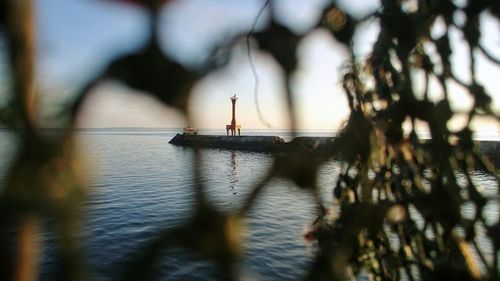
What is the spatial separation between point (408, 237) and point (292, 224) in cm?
1385

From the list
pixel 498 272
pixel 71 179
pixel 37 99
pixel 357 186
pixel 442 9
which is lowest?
pixel 498 272

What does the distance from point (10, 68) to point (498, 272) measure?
8.61ft

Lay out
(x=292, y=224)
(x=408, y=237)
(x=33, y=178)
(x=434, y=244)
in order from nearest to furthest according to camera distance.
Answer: (x=33, y=178)
(x=434, y=244)
(x=408, y=237)
(x=292, y=224)

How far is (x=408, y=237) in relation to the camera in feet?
8.41

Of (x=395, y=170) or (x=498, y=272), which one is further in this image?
(x=395, y=170)

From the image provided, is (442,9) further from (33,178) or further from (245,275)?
(33,178)

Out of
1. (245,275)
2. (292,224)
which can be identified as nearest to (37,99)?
(245,275)

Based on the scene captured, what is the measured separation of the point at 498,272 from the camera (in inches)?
84.9

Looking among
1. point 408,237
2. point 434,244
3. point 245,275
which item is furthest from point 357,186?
point 245,275

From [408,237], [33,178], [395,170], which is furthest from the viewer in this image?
[395,170]

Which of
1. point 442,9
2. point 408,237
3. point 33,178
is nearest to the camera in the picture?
point 33,178

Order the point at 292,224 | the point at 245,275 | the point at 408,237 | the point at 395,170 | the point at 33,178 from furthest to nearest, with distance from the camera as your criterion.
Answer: the point at 292,224
the point at 395,170
the point at 408,237
the point at 245,275
the point at 33,178

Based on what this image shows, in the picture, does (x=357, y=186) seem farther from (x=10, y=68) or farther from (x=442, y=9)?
(x=10, y=68)

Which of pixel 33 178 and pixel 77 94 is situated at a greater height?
pixel 77 94
